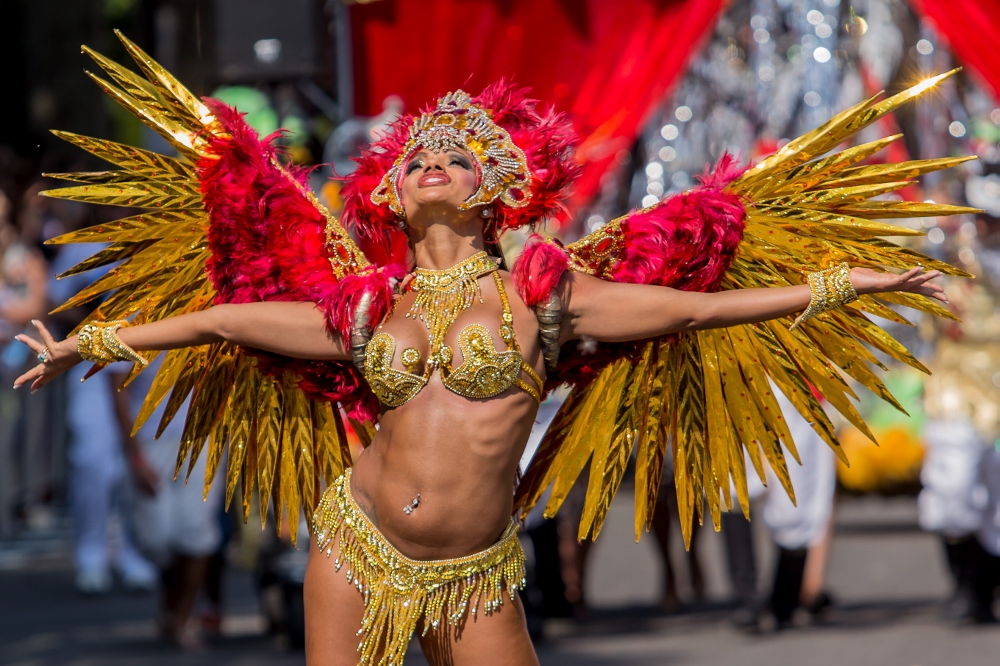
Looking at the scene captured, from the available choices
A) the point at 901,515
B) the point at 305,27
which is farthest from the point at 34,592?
the point at 901,515

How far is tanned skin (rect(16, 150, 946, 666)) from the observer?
137 inches

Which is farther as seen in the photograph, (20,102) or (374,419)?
(20,102)

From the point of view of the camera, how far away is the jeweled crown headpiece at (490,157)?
3623mm

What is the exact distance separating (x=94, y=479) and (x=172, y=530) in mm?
1703

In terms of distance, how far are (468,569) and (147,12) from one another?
9.08 meters

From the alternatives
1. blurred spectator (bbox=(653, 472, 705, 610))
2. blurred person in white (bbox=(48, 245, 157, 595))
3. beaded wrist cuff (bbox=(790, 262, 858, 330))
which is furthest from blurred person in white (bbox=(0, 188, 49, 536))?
beaded wrist cuff (bbox=(790, 262, 858, 330))

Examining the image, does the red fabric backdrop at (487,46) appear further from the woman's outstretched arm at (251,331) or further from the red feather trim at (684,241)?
the woman's outstretched arm at (251,331)

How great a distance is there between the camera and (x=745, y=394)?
153 inches

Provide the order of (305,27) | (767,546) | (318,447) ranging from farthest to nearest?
(767,546)
(305,27)
(318,447)

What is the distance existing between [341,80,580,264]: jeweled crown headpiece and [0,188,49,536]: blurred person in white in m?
5.53

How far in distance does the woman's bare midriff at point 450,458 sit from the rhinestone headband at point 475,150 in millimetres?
254

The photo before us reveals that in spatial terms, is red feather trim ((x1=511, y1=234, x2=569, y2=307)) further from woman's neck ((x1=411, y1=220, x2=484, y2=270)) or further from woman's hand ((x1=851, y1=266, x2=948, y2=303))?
woman's hand ((x1=851, y1=266, x2=948, y2=303))

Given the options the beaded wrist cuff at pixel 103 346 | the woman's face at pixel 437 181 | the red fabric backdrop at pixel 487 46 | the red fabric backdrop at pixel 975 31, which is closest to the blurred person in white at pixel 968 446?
the red fabric backdrop at pixel 975 31

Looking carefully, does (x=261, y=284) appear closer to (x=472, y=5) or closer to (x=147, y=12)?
(x=472, y=5)
